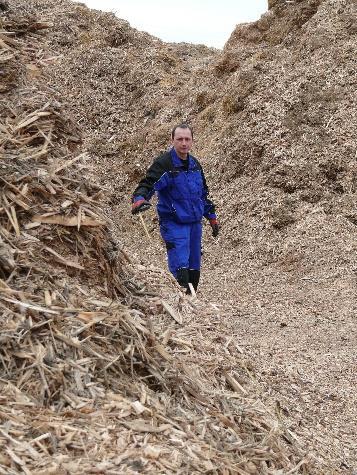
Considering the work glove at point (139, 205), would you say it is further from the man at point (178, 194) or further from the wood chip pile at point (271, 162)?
the wood chip pile at point (271, 162)

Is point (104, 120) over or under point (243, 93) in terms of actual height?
under

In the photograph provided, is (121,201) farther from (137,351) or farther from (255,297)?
(137,351)

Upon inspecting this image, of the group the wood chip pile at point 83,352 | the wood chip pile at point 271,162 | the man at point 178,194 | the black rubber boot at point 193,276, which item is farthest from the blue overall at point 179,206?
the wood chip pile at point 83,352

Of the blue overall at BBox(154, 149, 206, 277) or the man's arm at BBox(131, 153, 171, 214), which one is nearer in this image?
the man's arm at BBox(131, 153, 171, 214)

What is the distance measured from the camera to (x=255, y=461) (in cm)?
340

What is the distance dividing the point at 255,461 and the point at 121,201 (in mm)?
9291

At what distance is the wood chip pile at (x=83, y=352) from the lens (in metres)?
2.99

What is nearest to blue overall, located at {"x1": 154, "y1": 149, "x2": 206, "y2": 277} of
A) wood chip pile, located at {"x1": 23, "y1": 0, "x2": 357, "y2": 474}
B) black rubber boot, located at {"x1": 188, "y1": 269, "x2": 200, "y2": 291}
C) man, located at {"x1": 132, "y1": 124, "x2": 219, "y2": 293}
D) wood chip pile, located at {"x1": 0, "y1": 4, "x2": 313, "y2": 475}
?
man, located at {"x1": 132, "y1": 124, "x2": 219, "y2": 293}

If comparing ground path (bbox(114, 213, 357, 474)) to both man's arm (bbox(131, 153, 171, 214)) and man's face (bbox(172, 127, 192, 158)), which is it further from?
man's face (bbox(172, 127, 192, 158))

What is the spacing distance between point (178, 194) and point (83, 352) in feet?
11.0

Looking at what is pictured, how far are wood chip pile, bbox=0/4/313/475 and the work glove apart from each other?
1480mm

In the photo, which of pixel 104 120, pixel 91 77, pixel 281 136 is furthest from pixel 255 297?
pixel 91 77

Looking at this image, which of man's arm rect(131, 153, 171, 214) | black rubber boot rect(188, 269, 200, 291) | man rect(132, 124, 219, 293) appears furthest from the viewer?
black rubber boot rect(188, 269, 200, 291)

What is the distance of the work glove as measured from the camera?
6.31 m
